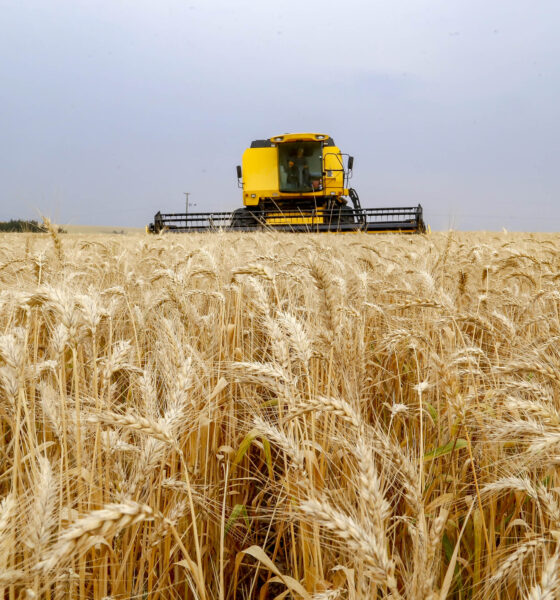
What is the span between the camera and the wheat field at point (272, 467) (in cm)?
75

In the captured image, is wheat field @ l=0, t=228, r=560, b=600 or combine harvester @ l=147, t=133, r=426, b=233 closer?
wheat field @ l=0, t=228, r=560, b=600

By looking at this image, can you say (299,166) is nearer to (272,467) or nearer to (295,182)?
(295,182)

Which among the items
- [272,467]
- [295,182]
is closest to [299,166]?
[295,182]

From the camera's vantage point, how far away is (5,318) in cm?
180

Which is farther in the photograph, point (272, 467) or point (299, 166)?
point (299, 166)

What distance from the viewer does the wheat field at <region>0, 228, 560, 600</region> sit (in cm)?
75

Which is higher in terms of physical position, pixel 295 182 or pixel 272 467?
pixel 295 182

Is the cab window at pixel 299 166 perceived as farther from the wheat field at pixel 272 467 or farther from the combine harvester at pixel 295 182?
the wheat field at pixel 272 467

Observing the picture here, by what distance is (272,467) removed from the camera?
1.37 meters

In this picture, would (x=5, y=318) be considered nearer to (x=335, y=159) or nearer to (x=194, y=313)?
(x=194, y=313)

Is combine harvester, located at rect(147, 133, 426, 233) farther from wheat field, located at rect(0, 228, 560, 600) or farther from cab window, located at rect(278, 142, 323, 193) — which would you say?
wheat field, located at rect(0, 228, 560, 600)

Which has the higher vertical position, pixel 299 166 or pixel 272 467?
pixel 299 166

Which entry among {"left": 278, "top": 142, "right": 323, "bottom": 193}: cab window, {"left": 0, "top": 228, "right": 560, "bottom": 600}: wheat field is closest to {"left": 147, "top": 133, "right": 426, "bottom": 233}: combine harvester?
{"left": 278, "top": 142, "right": 323, "bottom": 193}: cab window

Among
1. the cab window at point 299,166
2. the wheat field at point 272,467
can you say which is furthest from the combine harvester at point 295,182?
the wheat field at point 272,467
